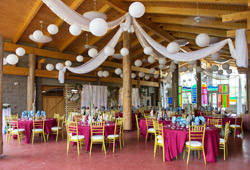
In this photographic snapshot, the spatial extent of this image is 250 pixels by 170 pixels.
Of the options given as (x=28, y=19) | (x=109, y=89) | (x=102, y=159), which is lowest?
(x=102, y=159)

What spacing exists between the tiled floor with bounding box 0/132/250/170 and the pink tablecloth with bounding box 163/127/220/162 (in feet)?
0.63

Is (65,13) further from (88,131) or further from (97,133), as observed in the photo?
(97,133)

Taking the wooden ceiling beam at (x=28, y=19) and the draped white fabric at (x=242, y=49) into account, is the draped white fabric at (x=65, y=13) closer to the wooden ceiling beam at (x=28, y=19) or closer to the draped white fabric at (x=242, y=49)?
the draped white fabric at (x=242, y=49)

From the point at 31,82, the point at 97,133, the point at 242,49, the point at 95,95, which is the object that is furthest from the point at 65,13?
the point at 95,95

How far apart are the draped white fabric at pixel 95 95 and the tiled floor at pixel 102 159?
6.94m

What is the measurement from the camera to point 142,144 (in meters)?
6.61

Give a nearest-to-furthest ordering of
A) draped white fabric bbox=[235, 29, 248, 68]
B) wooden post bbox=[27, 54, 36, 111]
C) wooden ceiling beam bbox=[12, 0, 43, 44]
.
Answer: draped white fabric bbox=[235, 29, 248, 68] < wooden ceiling beam bbox=[12, 0, 43, 44] < wooden post bbox=[27, 54, 36, 111]

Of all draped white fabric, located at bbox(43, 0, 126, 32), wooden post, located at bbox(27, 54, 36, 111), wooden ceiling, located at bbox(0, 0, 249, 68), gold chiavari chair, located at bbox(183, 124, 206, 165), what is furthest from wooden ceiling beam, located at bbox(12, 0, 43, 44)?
gold chiavari chair, located at bbox(183, 124, 206, 165)

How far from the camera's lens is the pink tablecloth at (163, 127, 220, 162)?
476cm

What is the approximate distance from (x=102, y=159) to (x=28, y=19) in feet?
21.9

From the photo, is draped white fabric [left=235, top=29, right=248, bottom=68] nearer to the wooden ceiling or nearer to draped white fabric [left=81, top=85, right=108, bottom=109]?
the wooden ceiling

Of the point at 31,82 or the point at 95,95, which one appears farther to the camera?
the point at 95,95

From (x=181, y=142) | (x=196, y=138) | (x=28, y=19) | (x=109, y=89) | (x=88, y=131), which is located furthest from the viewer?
(x=109, y=89)

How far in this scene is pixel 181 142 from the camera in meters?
4.84
